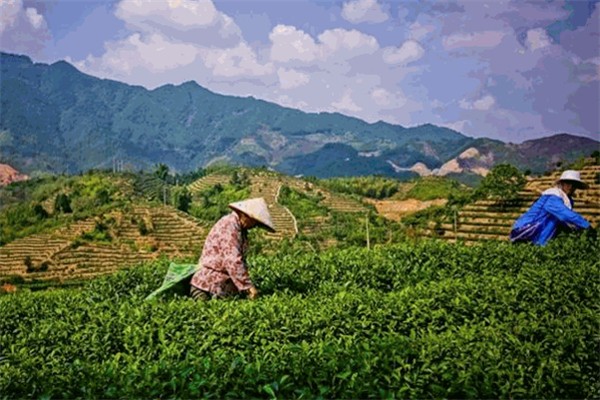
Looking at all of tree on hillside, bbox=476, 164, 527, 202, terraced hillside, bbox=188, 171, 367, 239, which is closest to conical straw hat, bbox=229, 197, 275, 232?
tree on hillside, bbox=476, 164, 527, 202

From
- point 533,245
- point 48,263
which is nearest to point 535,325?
point 533,245

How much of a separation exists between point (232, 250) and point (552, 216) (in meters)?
4.74

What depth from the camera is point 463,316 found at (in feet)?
18.9

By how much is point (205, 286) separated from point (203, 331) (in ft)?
4.80

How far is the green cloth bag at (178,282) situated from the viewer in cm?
681

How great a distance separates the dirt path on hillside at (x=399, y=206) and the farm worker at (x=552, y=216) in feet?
165

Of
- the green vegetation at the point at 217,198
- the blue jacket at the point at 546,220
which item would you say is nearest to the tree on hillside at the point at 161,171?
the green vegetation at the point at 217,198

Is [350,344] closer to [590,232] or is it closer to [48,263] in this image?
[590,232]

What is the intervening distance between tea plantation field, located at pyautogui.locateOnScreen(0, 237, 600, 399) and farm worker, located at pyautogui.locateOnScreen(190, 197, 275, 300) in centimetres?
30

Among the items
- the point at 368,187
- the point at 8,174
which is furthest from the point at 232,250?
the point at 8,174

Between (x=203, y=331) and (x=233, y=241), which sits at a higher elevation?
(x=233, y=241)

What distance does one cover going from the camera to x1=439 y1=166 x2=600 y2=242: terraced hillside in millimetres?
31906

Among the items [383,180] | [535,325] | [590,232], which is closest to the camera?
[535,325]

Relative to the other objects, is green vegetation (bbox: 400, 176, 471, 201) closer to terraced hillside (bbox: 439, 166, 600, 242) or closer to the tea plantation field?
terraced hillside (bbox: 439, 166, 600, 242)
